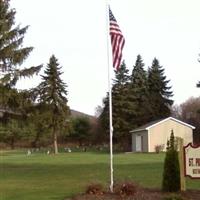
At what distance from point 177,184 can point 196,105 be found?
83.6m

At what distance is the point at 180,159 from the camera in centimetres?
1529

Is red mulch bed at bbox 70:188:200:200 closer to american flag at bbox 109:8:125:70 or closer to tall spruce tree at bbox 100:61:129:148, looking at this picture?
american flag at bbox 109:8:125:70

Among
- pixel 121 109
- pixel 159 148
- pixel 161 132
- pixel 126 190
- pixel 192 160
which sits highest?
pixel 121 109

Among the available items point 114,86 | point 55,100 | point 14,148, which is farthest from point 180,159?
point 14,148

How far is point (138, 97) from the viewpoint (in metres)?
82.1

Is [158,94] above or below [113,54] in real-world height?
above

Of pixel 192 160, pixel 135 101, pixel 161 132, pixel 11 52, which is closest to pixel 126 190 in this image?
pixel 192 160

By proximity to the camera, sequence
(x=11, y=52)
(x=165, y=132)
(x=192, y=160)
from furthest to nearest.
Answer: (x=165, y=132)
(x=11, y=52)
(x=192, y=160)

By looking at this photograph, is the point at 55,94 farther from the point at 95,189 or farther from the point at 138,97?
the point at 95,189

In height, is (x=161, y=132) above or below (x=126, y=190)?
above

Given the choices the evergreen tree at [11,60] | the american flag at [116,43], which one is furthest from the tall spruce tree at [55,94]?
the american flag at [116,43]

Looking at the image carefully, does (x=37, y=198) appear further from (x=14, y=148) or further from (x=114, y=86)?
(x=14, y=148)

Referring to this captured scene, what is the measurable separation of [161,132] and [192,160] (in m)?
53.1

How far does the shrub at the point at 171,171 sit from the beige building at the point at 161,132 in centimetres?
5143
